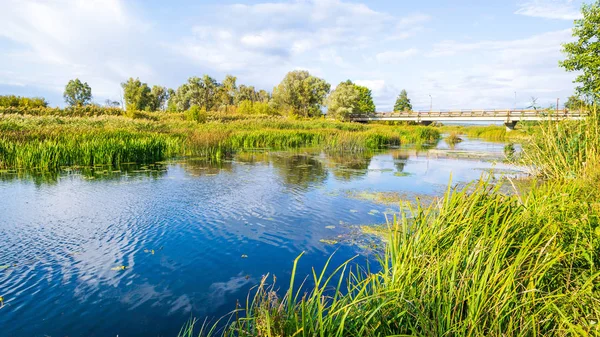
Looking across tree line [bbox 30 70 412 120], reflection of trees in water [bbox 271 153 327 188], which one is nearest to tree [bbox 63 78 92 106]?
tree line [bbox 30 70 412 120]

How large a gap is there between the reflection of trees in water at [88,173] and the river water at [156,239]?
6cm

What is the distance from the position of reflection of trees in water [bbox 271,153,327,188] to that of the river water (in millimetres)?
147

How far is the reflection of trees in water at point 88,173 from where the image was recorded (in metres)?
11.5

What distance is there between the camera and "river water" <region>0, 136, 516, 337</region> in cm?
415

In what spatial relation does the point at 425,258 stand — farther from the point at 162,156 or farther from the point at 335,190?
the point at 162,156

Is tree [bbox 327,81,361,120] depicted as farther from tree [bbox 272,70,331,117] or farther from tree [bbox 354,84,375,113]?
tree [bbox 354,84,375,113]

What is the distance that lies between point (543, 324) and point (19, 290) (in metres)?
5.77

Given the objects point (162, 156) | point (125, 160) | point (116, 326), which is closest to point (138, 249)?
point (116, 326)

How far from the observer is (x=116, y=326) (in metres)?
3.83

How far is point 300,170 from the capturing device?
14930 mm

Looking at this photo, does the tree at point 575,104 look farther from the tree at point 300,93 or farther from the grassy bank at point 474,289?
the tree at point 300,93

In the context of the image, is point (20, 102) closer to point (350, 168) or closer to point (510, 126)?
point (350, 168)

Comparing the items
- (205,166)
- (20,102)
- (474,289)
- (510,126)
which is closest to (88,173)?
(205,166)

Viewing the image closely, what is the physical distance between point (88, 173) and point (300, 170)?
802 cm
